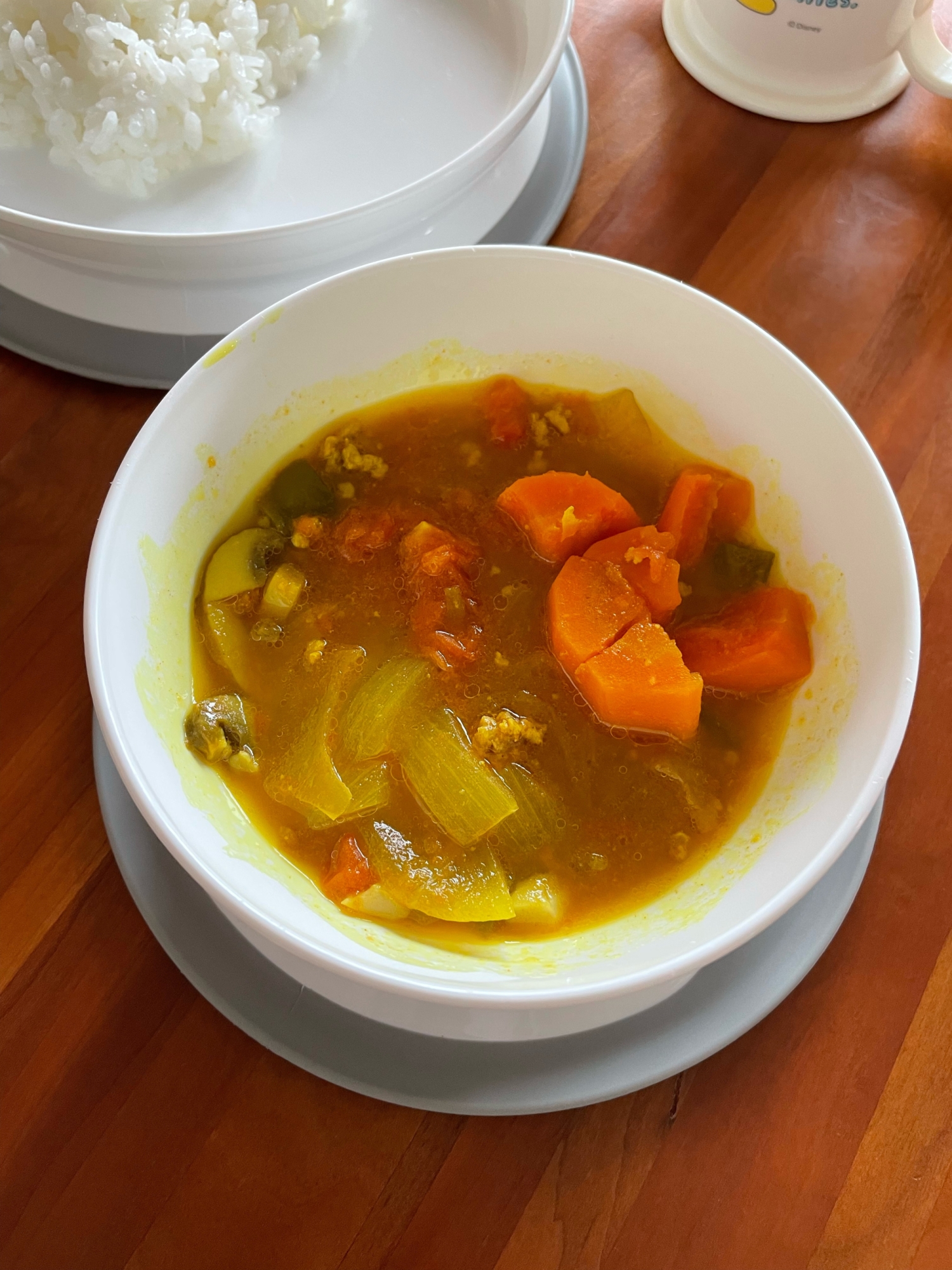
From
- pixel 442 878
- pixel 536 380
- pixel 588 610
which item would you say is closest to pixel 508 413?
pixel 536 380

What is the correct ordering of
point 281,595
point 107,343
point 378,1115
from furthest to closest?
1. point 107,343
2. point 281,595
3. point 378,1115

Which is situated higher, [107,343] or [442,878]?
[107,343]

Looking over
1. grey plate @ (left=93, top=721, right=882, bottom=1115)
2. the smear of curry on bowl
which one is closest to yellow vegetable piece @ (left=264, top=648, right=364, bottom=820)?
the smear of curry on bowl

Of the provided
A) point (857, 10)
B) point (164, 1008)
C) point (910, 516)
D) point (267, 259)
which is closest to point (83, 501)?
point (267, 259)

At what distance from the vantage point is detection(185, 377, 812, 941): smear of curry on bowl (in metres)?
0.87

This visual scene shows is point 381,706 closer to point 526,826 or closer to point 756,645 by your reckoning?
point 526,826

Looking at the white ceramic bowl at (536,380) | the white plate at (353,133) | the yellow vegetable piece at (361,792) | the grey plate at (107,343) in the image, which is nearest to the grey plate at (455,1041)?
the white ceramic bowl at (536,380)

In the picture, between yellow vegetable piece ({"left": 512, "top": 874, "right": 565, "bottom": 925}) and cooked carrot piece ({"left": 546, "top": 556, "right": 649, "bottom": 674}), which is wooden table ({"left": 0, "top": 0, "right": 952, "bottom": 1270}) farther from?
cooked carrot piece ({"left": 546, "top": 556, "right": 649, "bottom": 674})

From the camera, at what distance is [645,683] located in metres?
0.89

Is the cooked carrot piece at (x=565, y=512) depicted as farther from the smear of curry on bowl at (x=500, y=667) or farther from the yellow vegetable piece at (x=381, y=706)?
the yellow vegetable piece at (x=381, y=706)

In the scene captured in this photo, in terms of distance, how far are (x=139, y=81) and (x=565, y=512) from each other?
67 cm

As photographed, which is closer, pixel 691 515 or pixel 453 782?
pixel 453 782

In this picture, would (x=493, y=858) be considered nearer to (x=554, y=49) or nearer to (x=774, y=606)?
(x=774, y=606)

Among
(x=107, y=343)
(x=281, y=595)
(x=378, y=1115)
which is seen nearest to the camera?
(x=378, y=1115)
